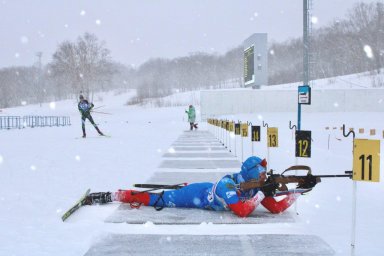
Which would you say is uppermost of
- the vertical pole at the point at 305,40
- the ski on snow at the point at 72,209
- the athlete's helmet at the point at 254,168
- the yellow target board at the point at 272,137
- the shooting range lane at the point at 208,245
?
the vertical pole at the point at 305,40

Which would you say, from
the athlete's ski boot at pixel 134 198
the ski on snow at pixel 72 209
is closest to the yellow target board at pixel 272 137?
the athlete's ski boot at pixel 134 198

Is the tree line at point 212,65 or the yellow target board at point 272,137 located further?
the tree line at point 212,65

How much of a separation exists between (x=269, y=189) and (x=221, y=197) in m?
0.68

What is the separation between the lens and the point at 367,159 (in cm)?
474

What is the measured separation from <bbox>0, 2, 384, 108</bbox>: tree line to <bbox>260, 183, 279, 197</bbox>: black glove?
65.7 ft

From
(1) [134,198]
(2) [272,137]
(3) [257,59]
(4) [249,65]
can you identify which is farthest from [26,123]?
(1) [134,198]

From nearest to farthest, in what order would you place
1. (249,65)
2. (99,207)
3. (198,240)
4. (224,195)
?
(198,240), (224,195), (99,207), (249,65)

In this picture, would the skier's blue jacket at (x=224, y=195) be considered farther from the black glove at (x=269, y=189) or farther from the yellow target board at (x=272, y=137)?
the yellow target board at (x=272, y=137)

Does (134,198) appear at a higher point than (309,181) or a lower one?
lower

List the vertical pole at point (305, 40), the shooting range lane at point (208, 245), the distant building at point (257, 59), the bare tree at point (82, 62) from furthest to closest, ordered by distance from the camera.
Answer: the bare tree at point (82, 62)
the distant building at point (257, 59)
the vertical pole at point (305, 40)
the shooting range lane at point (208, 245)

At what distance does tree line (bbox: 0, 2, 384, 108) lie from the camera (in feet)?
273

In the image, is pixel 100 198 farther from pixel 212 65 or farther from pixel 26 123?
pixel 212 65

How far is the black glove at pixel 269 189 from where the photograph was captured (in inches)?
249

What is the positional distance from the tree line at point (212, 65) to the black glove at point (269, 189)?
20.0m
